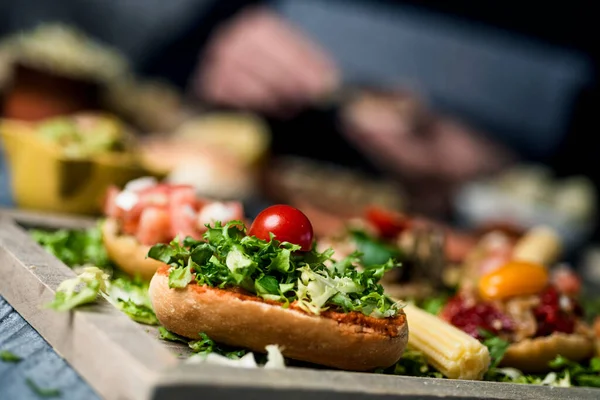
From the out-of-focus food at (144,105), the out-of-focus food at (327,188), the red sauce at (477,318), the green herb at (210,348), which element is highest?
the green herb at (210,348)

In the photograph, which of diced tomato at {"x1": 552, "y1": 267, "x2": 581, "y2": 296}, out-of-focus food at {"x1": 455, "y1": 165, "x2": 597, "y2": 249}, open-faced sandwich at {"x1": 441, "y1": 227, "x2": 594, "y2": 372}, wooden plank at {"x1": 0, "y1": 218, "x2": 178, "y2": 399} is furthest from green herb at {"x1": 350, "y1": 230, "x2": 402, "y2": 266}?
out-of-focus food at {"x1": 455, "y1": 165, "x2": 597, "y2": 249}

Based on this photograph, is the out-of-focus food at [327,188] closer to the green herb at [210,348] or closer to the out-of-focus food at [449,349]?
the out-of-focus food at [449,349]

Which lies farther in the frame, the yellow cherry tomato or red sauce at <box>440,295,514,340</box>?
the yellow cherry tomato

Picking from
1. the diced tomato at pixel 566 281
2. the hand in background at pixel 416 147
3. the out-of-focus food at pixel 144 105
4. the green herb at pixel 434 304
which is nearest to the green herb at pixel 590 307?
the diced tomato at pixel 566 281

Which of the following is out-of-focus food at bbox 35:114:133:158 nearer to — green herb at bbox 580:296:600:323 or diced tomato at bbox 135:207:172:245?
diced tomato at bbox 135:207:172:245

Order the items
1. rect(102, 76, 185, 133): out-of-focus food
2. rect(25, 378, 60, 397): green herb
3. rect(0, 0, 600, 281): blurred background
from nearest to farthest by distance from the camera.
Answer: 1. rect(25, 378, 60, 397): green herb
2. rect(0, 0, 600, 281): blurred background
3. rect(102, 76, 185, 133): out-of-focus food

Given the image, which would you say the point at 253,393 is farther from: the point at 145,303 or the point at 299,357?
the point at 145,303
